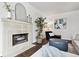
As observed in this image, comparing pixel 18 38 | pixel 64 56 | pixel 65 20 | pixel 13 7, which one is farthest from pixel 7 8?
pixel 65 20

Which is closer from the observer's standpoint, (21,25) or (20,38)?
(21,25)

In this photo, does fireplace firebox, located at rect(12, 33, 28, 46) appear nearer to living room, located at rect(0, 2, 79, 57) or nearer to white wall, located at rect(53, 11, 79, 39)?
living room, located at rect(0, 2, 79, 57)

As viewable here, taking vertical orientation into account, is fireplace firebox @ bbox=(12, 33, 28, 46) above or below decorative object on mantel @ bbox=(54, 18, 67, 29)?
below

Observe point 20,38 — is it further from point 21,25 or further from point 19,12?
point 19,12

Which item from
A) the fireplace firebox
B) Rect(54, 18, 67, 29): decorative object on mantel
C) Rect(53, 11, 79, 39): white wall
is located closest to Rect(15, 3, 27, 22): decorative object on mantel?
the fireplace firebox

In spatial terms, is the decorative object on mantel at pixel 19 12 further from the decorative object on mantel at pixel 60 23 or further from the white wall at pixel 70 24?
the white wall at pixel 70 24

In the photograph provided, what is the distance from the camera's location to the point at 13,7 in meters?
3.64

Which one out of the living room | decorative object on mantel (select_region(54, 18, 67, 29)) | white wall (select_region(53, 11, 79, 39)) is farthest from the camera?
decorative object on mantel (select_region(54, 18, 67, 29))

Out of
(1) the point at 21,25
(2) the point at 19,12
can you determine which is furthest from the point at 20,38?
(2) the point at 19,12

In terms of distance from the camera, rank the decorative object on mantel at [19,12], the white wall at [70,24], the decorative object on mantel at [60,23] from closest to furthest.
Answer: the decorative object on mantel at [19,12] < the white wall at [70,24] < the decorative object on mantel at [60,23]

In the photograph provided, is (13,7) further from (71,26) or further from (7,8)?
(71,26)

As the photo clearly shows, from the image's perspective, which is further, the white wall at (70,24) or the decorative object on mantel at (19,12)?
the white wall at (70,24)

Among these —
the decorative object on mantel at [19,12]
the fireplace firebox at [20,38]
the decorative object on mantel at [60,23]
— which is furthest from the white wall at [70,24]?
the decorative object on mantel at [19,12]

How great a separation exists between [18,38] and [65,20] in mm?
4977
